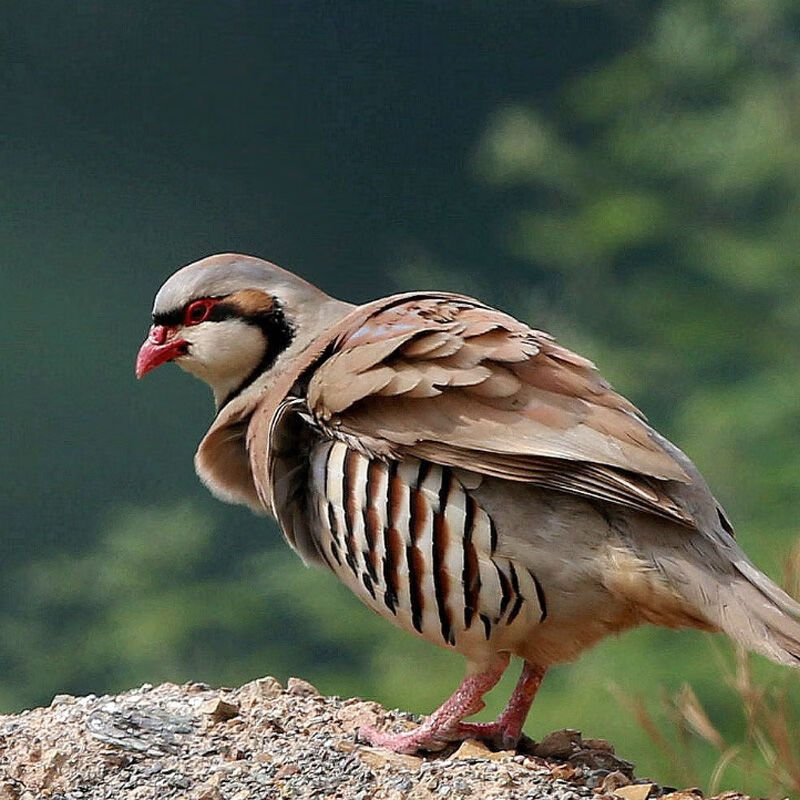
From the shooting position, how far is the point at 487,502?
2.57 m

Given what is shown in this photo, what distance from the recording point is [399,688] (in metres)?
5.59

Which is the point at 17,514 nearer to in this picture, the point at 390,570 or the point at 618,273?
the point at 618,273

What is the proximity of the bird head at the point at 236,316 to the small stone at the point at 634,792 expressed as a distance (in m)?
1.04

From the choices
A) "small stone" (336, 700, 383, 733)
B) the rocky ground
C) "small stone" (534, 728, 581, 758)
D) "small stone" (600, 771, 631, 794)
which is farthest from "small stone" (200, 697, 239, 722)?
"small stone" (600, 771, 631, 794)

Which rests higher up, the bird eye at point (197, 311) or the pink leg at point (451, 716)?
the bird eye at point (197, 311)

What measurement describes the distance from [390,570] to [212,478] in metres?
0.55

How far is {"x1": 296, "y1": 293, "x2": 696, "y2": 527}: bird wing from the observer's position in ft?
8.16

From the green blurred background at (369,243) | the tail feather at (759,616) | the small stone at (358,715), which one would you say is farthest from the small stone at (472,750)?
the green blurred background at (369,243)

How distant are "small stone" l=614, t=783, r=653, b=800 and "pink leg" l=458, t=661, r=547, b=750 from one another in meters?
0.29

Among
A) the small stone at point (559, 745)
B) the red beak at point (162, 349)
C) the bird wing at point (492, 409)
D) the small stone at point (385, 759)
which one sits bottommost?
the small stone at point (385, 759)

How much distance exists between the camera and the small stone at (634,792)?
2543mm

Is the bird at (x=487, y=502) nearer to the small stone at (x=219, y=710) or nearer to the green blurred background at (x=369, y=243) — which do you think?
the small stone at (x=219, y=710)

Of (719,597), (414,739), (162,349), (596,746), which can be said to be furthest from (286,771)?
(162,349)

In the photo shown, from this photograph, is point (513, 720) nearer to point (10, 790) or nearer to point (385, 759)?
point (385, 759)
